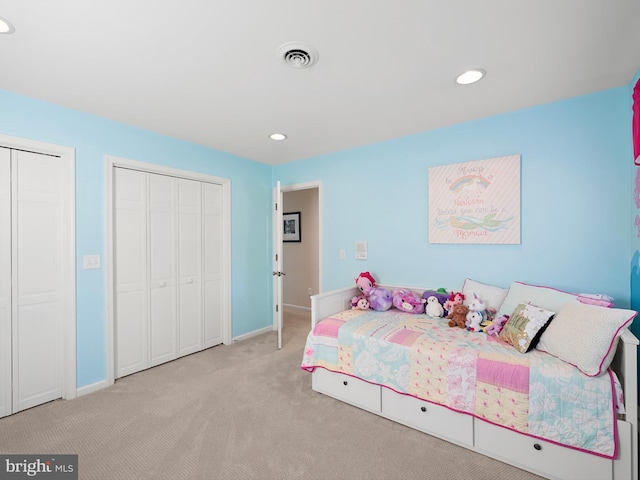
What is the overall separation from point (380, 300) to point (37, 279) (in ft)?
9.44

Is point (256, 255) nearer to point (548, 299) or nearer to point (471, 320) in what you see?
→ point (471, 320)

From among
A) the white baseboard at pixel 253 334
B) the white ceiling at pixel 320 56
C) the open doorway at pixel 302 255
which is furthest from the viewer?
the open doorway at pixel 302 255

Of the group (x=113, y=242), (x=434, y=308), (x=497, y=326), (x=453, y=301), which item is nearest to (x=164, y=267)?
(x=113, y=242)

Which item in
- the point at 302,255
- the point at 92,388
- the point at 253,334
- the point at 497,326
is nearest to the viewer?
the point at 497,326

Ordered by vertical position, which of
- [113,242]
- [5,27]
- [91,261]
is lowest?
[91,261]

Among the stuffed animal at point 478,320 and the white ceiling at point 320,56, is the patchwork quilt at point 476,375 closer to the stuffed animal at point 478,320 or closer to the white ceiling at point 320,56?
the stuffed animal at point 478,320

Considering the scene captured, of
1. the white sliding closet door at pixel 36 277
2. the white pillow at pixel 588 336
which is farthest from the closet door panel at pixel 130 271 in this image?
the white pillow at pixel 588 336

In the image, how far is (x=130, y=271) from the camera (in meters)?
2.85

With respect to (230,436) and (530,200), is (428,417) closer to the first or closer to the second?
(230,436)

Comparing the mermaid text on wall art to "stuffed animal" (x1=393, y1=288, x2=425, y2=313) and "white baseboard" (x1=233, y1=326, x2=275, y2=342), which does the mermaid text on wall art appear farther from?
"white baseboard" (x1=233, y1=326, x2=275, y2=342)

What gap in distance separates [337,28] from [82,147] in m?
2.32

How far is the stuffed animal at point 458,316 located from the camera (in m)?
2.39

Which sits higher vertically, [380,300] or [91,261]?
[91,261]

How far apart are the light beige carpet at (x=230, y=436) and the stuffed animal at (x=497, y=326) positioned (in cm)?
79
